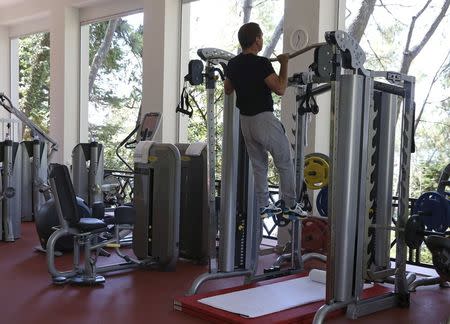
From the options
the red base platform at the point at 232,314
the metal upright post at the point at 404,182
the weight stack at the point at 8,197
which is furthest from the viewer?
the weight stack at the point at 8,197

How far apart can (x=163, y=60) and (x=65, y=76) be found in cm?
233

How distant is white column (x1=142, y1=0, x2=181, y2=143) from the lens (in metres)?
7.13

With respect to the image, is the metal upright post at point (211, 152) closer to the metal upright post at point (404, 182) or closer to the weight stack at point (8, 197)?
the metal upright post at point (404, 182)

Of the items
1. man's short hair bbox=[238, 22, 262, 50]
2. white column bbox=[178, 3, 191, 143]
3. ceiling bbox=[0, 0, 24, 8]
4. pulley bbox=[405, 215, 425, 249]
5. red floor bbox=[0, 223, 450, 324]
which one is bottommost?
red floor bbox=[0, 223, 450, 324]

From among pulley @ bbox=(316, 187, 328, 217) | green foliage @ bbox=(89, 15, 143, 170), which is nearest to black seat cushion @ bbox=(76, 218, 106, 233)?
pulley @ bbox=(316, 187, 328, 217)

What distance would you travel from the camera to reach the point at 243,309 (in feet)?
11.1

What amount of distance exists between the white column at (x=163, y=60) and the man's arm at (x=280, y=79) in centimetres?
378

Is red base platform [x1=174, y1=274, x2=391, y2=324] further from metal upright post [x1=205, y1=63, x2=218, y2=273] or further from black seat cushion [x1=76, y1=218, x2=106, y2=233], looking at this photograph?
black seat cushion [x1=76, y1=218, x2=106, y2=233]

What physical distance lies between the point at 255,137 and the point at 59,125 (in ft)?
19.4

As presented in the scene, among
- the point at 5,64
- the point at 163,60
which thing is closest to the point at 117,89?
the point at 163,60

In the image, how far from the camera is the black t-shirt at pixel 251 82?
3.57 metres

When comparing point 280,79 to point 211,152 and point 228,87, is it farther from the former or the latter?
point 211,152

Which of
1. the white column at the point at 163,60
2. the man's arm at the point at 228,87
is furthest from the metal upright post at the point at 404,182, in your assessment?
the white column at the point at 163,60

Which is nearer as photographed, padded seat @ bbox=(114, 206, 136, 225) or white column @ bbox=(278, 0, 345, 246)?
padded seat @ bbox=(114, 206, 136, 225)
